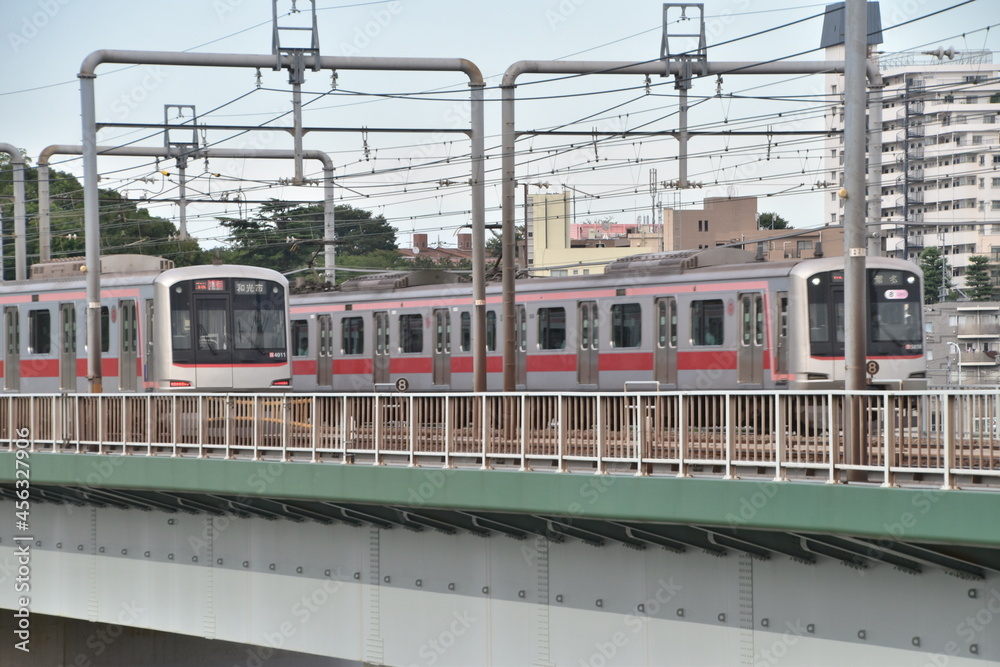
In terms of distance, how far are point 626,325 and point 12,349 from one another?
13.9 metres

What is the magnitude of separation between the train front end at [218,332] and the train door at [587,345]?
6157 millimetres

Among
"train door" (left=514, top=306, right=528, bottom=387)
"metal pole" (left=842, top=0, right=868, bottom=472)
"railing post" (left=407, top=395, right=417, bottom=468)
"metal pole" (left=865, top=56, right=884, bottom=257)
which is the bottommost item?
"railing post" (left=407, top=395, right=417, bottom=468)

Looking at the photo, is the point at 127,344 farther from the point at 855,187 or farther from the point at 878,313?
the point at 855,187

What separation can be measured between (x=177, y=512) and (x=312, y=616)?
324 cm

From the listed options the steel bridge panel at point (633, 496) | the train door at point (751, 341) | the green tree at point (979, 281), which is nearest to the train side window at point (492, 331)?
the train door at point (751, 341)

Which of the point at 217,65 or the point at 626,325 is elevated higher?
the point at 217,65

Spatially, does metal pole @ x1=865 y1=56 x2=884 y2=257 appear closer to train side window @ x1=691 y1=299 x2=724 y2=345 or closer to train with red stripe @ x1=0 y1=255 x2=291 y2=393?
train side window @ x1=691 y1=299 x2=724 y2=345

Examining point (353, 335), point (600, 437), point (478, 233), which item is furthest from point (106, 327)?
point (600, 437)

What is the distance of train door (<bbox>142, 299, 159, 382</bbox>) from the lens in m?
26.2

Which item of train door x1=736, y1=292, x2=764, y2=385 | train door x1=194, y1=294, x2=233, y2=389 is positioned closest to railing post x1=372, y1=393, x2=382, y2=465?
train door x1=736, y1=292, x2=764, y2=385

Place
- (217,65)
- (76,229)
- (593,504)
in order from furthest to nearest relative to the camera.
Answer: (76,229)
(217,65)
(593,504)

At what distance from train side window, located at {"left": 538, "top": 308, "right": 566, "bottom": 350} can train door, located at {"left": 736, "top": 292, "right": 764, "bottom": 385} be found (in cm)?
478

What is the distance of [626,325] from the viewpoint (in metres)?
26.6

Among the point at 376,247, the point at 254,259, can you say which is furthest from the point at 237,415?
the point at 376,247
